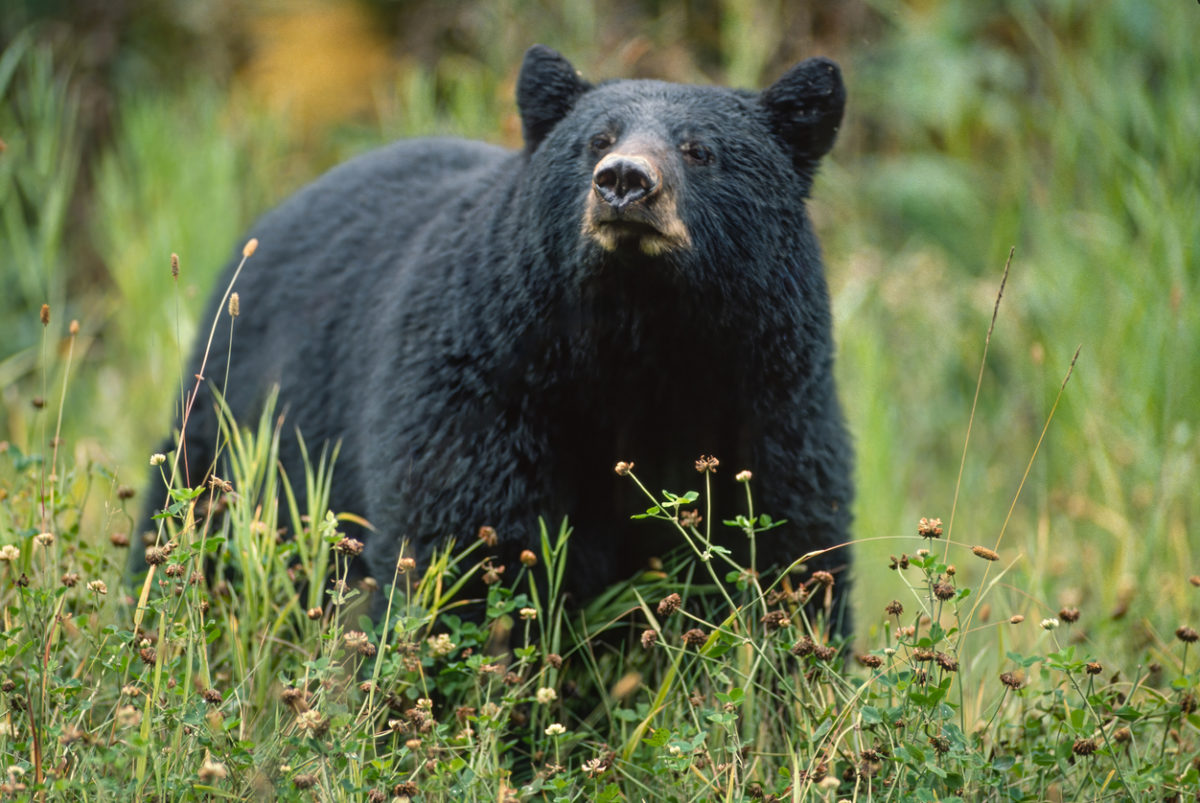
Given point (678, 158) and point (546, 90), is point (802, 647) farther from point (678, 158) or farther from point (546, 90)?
point (546, 90)

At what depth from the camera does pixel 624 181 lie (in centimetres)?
289

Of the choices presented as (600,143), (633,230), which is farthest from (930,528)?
(600,143)

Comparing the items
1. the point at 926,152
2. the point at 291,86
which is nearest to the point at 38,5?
the point at 291,86

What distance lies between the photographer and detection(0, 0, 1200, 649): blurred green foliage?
480 cm

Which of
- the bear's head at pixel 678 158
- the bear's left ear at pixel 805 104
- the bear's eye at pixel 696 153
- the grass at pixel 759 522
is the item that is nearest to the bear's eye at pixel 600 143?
the bear's head at pixel 678 158

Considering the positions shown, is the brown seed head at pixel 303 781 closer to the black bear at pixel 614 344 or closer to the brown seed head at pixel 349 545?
the brown seed head at pixel 349 545

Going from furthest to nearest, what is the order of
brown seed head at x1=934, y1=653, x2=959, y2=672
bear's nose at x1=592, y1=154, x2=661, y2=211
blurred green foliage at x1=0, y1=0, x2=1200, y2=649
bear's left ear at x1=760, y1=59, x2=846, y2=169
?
blurred green foliage at x1=0, y1=0, x2=1200, y2=649
bear's left ear at x1=760, y1=59, x2=846, y2=169
bear's nose at x1=592, y1=154, x2=661, y2=211
brown seed head at x1=934, y1=653, x2=959, y2=672

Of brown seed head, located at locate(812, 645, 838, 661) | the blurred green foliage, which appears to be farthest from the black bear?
brown seed head, located at locate(812, 645, 838, 661)

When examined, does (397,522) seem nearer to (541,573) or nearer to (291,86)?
(541,573)

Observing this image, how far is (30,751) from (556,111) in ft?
7.14

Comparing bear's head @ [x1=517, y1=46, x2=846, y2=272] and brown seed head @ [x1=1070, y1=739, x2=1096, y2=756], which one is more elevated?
bear's head @ [x1=517, y1=46, x2=846, y2=272]

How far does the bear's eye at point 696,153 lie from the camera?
3.26m

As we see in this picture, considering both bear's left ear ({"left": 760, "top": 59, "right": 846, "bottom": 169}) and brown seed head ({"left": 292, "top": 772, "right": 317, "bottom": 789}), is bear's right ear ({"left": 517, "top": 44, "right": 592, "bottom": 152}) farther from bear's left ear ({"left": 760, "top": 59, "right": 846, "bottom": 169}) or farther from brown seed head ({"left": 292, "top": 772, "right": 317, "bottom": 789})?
brown seed head ({"left": 292, "top": 772, "right": 317, "bottom": 789})

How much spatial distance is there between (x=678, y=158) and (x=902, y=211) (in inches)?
189
